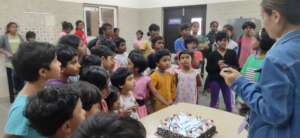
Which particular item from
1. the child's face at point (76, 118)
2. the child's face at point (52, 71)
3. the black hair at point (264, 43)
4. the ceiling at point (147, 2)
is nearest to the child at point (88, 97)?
the child's face at point (76, 118)

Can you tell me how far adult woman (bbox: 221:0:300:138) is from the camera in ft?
2.42

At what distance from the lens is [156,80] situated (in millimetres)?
2320

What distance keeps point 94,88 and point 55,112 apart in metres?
0.31

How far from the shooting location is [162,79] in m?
2.34

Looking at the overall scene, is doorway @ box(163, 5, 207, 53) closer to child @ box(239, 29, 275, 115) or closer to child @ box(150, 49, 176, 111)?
child @ box(239, 29, 275, 115)

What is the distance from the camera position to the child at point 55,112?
0.88 meters

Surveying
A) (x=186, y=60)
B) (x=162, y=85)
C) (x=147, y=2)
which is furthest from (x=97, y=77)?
(x=147, y=2)

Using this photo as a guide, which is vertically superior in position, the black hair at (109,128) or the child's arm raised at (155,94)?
the black hair at (109,128)

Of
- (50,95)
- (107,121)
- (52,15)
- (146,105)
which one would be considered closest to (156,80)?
(146,105)

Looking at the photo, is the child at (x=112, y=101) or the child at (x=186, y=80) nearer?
the child at (x=112, y=101)

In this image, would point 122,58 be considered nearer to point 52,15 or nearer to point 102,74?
point 102,74

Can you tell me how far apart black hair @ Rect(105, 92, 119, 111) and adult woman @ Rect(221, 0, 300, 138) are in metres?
1.02

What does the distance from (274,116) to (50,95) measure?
2.57 ft

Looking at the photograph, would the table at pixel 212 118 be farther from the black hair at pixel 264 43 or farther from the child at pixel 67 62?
the black hair at pixel 264 43
